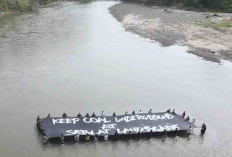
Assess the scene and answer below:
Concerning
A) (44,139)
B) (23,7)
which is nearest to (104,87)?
(44,139)

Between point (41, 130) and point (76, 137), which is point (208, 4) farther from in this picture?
point (41, 130)

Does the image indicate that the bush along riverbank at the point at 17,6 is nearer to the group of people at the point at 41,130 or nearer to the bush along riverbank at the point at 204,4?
the bush along riverbank at the point at 204,4

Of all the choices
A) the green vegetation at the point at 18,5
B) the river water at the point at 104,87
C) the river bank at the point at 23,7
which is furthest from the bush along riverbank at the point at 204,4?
the river water at the point at 104,87

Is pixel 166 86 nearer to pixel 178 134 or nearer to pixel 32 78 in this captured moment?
pixel 178 134

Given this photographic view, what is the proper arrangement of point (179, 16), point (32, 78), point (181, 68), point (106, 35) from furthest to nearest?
point (179, 16) → point (106, 35) → point (181, 68) → point (32, 78)

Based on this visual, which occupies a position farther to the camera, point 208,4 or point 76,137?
point 208,4

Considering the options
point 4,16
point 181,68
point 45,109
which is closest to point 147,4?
point 4,16
